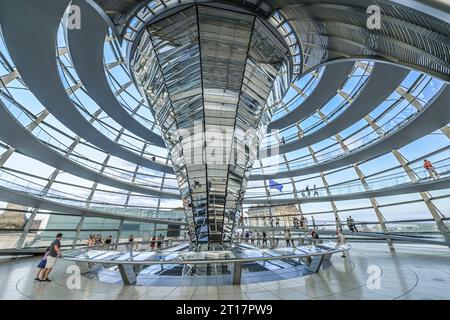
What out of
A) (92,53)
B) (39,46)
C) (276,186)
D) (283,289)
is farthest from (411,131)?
(39,46)

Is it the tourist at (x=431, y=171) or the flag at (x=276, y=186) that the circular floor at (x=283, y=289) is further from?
the flag at (x=276, y=186)

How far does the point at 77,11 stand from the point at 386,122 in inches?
800

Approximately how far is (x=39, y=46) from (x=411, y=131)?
20379 mm

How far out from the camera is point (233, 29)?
901cm

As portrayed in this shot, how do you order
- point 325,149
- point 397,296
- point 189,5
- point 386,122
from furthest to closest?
point 325,149 → point 386,122 → point 189,5 → point 397,296

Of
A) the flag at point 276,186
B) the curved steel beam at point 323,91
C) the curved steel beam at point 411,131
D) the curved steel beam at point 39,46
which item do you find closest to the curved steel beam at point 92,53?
the curved steel beam at point 39,46

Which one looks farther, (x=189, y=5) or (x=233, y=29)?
(x=233, y=29)

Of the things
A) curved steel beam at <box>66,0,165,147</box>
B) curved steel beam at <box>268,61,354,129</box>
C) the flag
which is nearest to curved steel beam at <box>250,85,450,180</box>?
curved steel beam at <box>268,61,354,129</box>

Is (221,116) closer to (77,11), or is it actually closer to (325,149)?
(77,11)

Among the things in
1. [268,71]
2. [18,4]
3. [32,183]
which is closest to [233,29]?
[268,71]

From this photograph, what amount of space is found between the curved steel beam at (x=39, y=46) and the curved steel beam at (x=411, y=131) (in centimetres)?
1651

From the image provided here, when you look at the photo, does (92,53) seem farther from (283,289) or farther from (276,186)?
(276,186)

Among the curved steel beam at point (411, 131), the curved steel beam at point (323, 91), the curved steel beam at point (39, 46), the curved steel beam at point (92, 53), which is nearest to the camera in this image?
the curved steel beam at point (39, 46)

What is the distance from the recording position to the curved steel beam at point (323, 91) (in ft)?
41.0
